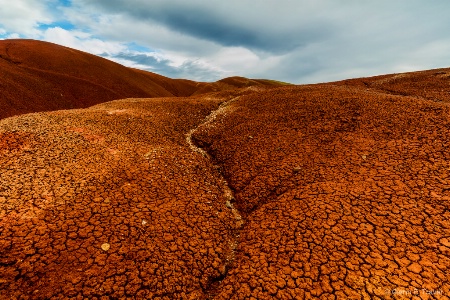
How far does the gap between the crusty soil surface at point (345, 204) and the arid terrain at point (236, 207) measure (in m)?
0.03

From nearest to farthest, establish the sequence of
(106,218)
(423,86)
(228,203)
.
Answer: (106,218), (228,203), (423,86)

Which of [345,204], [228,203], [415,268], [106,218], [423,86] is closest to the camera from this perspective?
[415,268]

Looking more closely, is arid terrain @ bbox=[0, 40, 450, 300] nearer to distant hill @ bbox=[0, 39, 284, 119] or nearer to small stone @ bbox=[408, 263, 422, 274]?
small stone @ bbox=[408, 263, 422, 274]

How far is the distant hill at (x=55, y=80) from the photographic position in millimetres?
25164

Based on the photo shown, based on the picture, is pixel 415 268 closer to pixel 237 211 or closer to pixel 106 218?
pixel 237 211

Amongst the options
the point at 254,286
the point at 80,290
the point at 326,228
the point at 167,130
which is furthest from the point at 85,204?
the point at 167,130

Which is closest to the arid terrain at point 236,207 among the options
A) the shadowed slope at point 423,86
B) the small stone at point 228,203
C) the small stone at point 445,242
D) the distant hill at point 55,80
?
the small stone at point 445,242

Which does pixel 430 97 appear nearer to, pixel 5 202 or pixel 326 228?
pixel 326 228

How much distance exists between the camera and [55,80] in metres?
33.8

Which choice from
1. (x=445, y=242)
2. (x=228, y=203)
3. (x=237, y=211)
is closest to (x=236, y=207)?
(x=237, y=211)

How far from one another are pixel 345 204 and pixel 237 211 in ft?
9.64

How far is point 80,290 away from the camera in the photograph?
4.22 m

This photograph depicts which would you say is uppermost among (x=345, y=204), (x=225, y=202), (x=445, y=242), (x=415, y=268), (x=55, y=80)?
(x=55, y=80)

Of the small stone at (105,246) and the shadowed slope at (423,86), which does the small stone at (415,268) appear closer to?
the small stone at (105,246)
